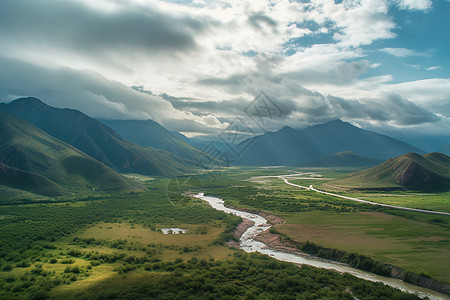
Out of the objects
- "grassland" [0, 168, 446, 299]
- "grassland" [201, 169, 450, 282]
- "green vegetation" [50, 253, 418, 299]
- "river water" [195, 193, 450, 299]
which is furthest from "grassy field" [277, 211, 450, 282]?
"green vegetation" [50, 253, 418, 299]

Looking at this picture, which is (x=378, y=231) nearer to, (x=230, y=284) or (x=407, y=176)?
(x=230, y=284)

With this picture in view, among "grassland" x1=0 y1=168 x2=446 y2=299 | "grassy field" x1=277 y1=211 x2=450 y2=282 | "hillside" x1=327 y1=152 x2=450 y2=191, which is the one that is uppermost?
"hillside" x1=327 y1=152 x2=450 y2=191

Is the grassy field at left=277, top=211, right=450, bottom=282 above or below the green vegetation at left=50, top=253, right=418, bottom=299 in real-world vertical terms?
above

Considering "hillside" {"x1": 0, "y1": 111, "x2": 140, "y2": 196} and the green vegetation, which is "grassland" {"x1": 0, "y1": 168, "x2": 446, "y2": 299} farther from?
"hillside" {"x1": 0, "y1": 111, "x2": 140, "y2": 196}

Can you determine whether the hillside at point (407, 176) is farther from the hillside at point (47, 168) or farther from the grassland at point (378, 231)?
the hillside at point (47, 168)

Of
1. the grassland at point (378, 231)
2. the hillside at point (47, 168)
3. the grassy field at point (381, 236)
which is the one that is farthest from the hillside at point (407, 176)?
the hillside at point (47, 168)
